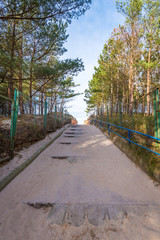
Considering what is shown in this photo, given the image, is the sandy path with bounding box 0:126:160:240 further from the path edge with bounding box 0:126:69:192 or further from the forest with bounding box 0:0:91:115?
the forest with bounding box 0:0:91:115

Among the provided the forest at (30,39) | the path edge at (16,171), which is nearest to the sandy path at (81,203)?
the path edge at (16,171)

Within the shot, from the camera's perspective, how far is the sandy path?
5.03 ft

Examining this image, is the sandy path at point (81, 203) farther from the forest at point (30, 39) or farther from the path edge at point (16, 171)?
the forest at point (30, 39)

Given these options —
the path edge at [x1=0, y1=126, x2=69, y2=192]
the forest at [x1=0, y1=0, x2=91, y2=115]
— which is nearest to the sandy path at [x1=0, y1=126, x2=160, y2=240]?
the path edge at [x1=0, y1=126, x2=69, y2=192]

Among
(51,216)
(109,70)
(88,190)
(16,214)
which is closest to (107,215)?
(88,190)

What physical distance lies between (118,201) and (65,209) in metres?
0.94

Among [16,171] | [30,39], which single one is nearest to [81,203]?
[16,171]

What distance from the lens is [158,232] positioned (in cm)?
154

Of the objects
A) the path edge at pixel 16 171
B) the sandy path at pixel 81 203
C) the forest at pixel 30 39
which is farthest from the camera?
the forest at pixel 30 39

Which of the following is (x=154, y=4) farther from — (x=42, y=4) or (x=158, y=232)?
(x=158, y=232)

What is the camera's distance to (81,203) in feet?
6.31

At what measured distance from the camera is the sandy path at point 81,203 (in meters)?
1.53

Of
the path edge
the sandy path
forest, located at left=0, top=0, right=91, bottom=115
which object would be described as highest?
forest, located at left=0, top=0, right=91, bottom=115

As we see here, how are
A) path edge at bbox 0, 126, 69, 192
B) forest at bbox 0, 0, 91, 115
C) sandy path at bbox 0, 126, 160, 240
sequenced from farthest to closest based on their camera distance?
forest at bbox 0, 0, 91, 115 < path edge at bbox 0, 126, 69, 192 < sandy path at bbox 0, 126, 160, 240
